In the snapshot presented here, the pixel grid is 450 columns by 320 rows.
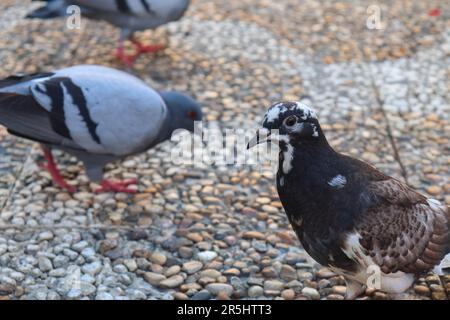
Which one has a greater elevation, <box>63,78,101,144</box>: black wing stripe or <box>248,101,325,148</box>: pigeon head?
<box>248,101,325,148</box>: pigeon head

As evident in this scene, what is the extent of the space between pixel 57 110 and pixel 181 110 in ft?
3.23

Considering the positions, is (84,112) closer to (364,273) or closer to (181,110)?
(181,110)

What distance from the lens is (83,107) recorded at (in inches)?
188

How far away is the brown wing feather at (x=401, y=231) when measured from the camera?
11.8 feet

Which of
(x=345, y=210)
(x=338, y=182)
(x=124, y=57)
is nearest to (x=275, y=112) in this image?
(x=338, y=182)

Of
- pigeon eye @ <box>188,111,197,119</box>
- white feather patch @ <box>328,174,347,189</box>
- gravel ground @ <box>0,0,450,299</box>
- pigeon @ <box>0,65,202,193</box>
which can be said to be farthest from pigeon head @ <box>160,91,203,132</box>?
white feather patch @ <box>328,174,347,189</box>

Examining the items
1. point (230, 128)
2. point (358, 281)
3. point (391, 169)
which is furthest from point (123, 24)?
point (358, 281)

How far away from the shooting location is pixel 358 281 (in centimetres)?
395

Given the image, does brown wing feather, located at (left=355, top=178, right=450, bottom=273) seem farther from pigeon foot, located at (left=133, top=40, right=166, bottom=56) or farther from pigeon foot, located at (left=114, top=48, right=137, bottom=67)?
pigeon foot, located at (left=133, top=40, right=166, bottom=56)

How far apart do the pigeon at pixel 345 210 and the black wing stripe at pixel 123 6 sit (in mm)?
3341

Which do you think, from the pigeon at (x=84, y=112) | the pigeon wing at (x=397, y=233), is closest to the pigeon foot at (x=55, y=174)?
the pigeon at (x=84, y=112)

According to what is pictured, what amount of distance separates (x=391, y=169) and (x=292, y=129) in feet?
7.08

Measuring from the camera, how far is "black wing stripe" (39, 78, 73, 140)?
4.76 m
